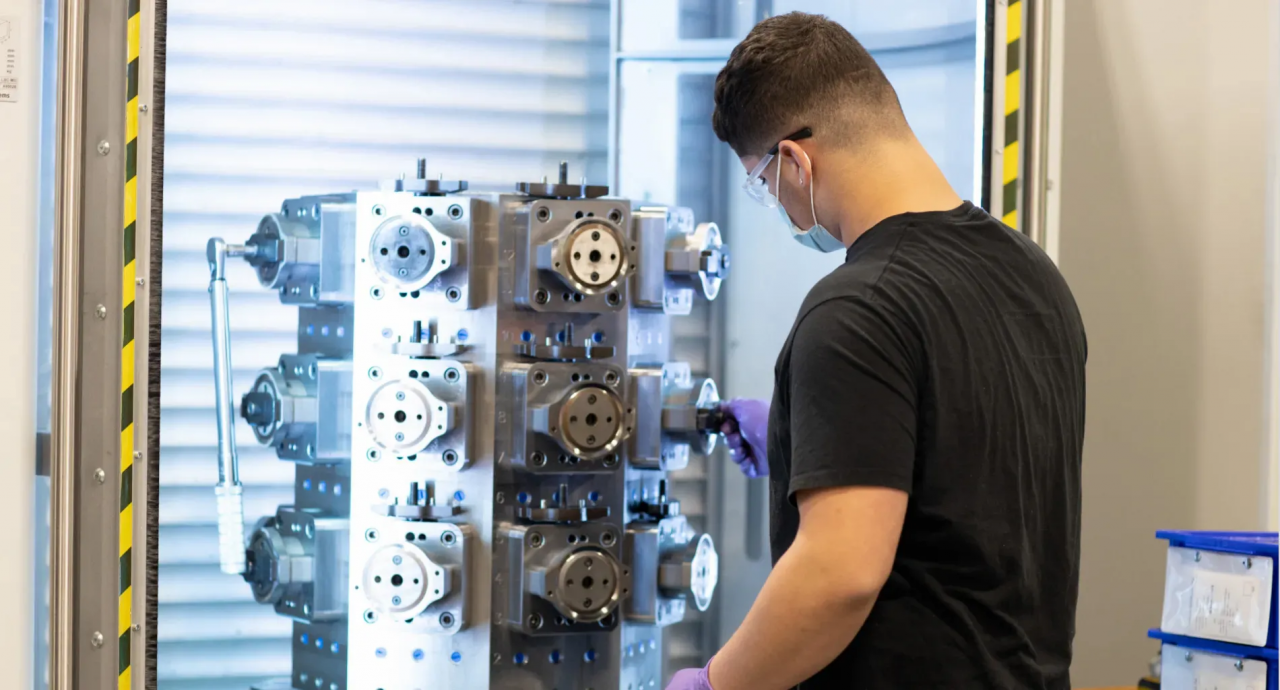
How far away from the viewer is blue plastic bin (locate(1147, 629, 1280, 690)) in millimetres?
1850

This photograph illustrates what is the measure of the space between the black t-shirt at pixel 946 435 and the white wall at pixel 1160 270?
104 centimetres

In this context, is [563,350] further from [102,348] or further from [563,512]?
[102,348]

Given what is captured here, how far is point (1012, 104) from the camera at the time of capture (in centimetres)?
224

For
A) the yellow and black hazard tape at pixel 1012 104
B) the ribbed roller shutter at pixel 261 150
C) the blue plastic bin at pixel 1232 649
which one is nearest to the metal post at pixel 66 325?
the ribbed roller shutter at pixel 261 150

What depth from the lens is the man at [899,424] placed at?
4.12ft

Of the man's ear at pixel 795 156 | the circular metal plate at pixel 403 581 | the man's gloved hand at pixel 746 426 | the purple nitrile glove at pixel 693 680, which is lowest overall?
the purple nitrile glove at pixel 693 680

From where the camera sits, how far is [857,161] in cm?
144

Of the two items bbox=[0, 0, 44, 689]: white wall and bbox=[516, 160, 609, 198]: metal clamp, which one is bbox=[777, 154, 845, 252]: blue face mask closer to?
bbox=[516, 160, 609, 198]: metal clamp

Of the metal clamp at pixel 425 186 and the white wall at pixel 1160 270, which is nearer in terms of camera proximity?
the metal clamp at pixel 425 186

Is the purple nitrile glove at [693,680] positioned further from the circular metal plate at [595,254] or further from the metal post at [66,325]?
the metal post at [66,325]

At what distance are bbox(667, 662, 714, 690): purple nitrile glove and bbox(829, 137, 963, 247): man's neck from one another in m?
0.54

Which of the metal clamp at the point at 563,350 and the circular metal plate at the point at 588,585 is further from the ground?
the metal clamp at the point at 563,350

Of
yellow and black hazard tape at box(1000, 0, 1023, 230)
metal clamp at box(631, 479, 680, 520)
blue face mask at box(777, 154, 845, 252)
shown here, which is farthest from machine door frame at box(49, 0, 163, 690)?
yellow and black hazard tape at box(1000, 0, 1023, 230)

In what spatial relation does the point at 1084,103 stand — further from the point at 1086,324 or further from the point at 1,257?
the point at 1,257
